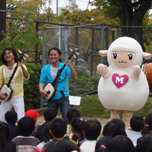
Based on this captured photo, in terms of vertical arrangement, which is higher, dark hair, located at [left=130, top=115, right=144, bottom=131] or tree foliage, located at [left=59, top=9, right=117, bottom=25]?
tree foliage, located at [left=59, top=9, right=117, bottom=25]

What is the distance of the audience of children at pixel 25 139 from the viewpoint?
3.55 metres

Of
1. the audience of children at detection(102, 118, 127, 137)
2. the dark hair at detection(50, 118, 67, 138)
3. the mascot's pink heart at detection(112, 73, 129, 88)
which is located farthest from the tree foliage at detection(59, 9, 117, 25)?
the dark hair at detection(50, 118, 67, 138)

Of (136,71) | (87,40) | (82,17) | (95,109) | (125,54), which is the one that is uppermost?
(82,17)

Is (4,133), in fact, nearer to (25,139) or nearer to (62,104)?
(25,139)

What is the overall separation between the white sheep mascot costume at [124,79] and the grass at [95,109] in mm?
2479

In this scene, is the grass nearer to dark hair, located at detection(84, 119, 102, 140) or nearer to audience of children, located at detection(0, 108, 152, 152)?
audience of children, located at detection(0, 108, 152, 152)

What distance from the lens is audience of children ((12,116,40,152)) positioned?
355cm

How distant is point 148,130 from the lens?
379 cm

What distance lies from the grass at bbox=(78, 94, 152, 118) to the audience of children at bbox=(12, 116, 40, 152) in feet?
15.6

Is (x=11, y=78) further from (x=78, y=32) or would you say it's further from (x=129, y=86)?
(x=78, y=32)

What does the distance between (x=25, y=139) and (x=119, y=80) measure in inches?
101

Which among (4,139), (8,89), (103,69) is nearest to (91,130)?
(4,139)

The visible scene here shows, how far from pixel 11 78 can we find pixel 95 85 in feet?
14.8

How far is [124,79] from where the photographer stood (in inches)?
223
